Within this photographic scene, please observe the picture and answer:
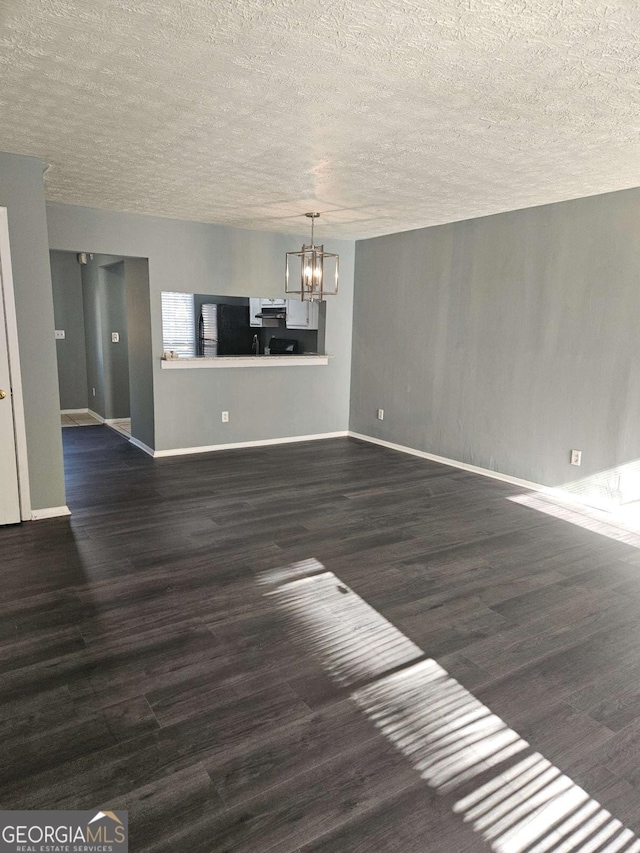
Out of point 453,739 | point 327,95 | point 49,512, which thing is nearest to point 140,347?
point 49,512

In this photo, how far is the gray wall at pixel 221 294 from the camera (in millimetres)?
5156

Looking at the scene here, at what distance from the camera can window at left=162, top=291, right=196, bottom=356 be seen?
830cm

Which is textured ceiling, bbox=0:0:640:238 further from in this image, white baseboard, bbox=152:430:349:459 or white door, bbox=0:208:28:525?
white baseboard, bbox=152:430:349:459

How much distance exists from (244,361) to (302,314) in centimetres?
131

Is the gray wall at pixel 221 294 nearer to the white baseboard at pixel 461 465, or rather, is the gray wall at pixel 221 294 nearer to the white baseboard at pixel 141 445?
the white baseboard at pixel 141 445

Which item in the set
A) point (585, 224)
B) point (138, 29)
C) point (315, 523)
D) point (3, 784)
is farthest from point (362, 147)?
point (3, 784)

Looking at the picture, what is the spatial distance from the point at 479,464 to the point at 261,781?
4162mm

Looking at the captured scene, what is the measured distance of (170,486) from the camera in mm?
4695

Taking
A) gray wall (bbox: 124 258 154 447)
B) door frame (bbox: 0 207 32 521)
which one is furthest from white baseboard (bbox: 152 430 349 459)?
door frame (bbox: 0 207 32 521)

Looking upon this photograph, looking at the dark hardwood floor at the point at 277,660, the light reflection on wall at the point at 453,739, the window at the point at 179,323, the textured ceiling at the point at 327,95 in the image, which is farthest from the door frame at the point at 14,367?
the window at the point at 179,323

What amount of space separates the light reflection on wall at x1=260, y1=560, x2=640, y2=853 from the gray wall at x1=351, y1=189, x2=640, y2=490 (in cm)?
274

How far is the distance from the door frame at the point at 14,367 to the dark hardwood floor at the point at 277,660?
29 centimetres

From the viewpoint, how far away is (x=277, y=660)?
2.29 meters

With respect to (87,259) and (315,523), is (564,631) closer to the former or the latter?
(315,523)
